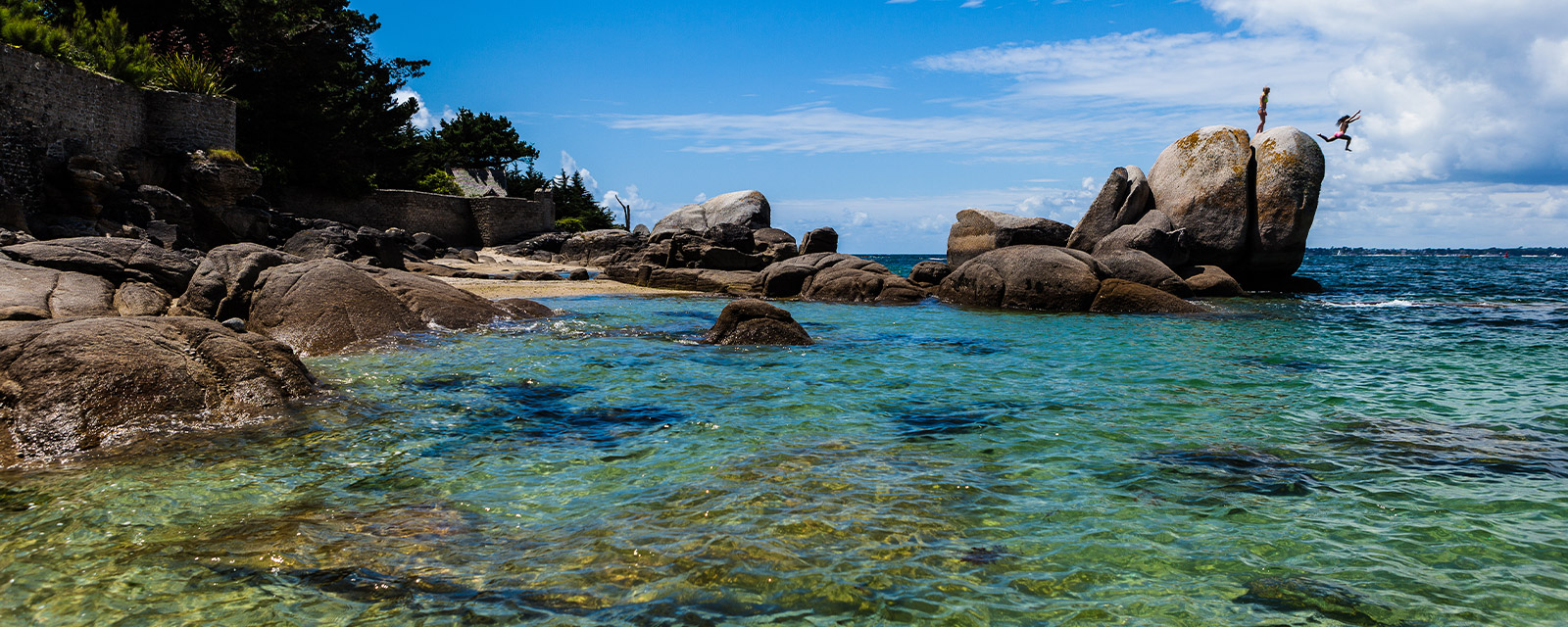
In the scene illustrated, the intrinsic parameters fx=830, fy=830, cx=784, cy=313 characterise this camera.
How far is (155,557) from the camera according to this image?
3.60 metres

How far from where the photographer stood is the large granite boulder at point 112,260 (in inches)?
376

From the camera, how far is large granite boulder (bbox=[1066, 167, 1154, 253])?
23.2 meters

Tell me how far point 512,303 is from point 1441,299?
73.7ft

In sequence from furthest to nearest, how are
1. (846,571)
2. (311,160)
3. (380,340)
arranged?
(311,160) < (380,340) < (846,571)

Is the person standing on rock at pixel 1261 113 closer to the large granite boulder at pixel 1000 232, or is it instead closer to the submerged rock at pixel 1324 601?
the large granite boulder at pixel 1000 232

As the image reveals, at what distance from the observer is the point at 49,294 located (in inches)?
322

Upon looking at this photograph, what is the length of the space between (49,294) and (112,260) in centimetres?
218

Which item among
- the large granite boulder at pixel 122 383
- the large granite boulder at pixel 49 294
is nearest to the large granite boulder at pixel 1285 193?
the large granite boulder at pixel 122 383

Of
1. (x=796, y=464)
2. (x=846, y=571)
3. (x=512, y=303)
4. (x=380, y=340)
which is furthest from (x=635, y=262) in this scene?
(x=846, y=571)

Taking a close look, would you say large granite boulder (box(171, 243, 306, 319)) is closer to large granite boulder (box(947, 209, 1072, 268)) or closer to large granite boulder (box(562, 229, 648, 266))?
large granite boulder (box(947, 209, 1072, 268))

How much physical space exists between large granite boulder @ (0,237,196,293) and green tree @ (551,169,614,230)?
4061cm

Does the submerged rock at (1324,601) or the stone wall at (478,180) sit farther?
the stone wall at (478,180)

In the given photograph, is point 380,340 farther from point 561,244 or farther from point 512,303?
point 561,244

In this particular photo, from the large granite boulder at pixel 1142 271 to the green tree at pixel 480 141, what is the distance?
1760 inches
